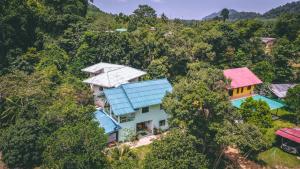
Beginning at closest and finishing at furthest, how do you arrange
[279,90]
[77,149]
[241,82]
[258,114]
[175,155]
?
1. [175,155]
2. [77,149]
3. [258,114]
4. [241,82]
5. [279,90]

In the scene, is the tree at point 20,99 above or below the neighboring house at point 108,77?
below

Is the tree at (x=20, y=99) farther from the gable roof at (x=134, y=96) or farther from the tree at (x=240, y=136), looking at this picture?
the tree at (x=240, y=136)

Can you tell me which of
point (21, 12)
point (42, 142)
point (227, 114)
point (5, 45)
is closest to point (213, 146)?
point (227, 114)

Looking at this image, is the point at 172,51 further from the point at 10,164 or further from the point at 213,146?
the point at 10,164

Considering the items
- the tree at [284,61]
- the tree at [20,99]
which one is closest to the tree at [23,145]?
the tree at [20,99]

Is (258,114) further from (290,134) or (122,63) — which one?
(122,63)

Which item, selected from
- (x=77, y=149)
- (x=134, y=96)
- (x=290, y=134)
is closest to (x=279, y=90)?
(x=290, y=134)
